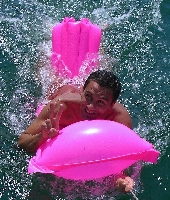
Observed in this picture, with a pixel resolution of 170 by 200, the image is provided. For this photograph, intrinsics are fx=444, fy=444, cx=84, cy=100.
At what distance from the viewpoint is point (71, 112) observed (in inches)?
147

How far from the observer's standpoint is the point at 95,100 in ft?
11.2

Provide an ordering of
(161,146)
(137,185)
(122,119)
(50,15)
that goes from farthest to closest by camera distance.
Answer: (50,15) → (161,146) → (137,185) → (122,119)

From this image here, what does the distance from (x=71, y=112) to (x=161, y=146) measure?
1.13 metres

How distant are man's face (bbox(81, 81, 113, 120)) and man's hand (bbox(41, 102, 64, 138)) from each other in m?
0.32

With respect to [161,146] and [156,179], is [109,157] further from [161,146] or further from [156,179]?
[161,146]

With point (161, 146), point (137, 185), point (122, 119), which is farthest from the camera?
point (161, 146)

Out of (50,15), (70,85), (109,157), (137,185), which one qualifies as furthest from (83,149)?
(50,15)

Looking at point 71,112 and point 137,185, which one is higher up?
point 71,112

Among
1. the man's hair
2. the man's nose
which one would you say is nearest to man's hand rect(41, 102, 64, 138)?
the man's nose

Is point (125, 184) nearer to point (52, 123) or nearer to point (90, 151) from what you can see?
point (90, 151)

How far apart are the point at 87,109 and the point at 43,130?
0.43 m

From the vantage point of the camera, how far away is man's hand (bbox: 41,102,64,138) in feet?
10.4

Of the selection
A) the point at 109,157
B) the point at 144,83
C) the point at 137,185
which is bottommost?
the point at 137,185

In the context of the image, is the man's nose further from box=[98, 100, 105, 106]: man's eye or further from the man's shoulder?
the man's shoulder
